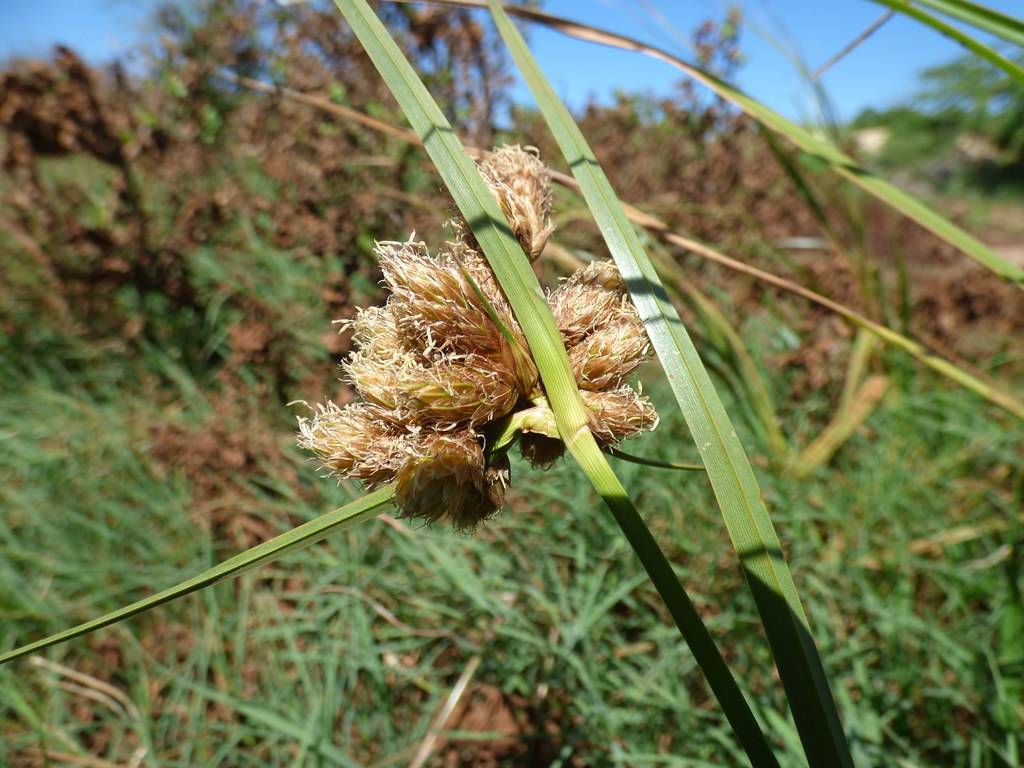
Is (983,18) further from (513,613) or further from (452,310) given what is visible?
A: (513,613)

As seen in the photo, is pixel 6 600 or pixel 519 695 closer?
pixel 519 695

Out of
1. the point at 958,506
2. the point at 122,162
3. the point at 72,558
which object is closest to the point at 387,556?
the point at 72,558

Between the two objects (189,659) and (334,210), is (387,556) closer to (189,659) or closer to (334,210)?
(189,659)

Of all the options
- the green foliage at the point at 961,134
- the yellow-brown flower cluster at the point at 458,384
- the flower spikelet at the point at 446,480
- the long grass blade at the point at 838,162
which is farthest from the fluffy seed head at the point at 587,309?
the green foliage at the point at 961,134

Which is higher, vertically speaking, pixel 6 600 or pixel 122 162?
pixel 122 162

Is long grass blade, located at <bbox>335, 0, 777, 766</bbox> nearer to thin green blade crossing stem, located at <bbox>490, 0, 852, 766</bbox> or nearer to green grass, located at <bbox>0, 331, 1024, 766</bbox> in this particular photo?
thin green blade crossing stem, located at <bbox>490, 0, 852, 766</bbox>

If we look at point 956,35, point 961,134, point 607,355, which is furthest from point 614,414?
point 961,134

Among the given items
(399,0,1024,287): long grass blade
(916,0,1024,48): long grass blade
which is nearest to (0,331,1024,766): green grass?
(399,0,1024,287): long grass blade
